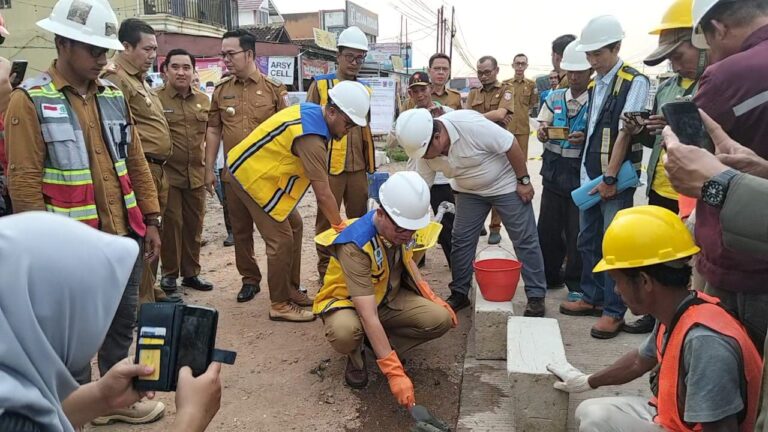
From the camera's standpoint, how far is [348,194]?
4883mm

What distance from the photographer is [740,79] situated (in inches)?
67.3

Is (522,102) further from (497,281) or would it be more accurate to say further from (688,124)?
(688,124)

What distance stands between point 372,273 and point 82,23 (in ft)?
6.15

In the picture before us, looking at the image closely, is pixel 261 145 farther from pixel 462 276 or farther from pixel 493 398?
pixel 493 398

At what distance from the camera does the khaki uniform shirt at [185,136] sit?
4648 mm

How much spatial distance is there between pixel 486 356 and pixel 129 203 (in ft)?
7.41

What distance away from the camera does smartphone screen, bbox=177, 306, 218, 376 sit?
1.55 metres

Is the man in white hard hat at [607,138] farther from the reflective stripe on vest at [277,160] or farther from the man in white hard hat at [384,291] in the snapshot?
the reflective stripe on vest at [277,160]

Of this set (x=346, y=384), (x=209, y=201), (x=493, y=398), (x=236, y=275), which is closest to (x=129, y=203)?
(x=346, y=384)

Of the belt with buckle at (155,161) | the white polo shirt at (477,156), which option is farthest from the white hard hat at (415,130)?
the belt with buckle at (155,161)

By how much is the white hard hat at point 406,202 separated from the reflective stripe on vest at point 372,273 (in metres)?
0.19

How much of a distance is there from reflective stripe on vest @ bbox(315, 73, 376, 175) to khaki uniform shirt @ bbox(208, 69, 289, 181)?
480 millimetres

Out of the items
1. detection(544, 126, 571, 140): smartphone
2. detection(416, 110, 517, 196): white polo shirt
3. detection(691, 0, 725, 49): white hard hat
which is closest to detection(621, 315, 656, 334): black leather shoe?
detection(416, 110, 517, 196): white polo shirt

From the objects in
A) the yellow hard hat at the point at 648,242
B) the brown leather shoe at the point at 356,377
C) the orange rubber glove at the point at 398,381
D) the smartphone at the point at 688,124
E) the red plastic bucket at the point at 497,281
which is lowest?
the brown leather shoe at the point at 356,377
